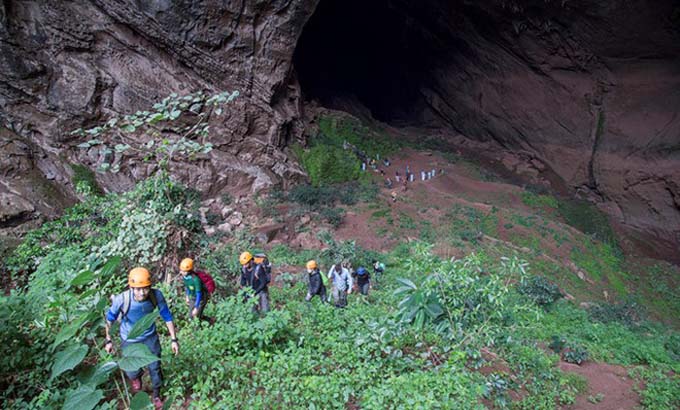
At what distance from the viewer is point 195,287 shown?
425 centimetres

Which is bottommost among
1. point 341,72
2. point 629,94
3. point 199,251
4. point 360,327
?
point 360,327

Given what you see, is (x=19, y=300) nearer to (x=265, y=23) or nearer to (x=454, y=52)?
(x=265, y=23)

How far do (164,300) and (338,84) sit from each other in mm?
21379

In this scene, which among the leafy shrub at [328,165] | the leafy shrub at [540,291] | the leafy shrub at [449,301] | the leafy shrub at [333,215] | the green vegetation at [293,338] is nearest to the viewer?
the green vegetation at [293,338]

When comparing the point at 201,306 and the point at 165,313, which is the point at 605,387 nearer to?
the point at 201,306

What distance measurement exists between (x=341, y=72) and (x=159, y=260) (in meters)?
21.7

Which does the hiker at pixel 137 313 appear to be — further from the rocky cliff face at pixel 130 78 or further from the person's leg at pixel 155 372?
the rocky cliff face at pixel 130 78

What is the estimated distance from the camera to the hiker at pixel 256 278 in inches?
208

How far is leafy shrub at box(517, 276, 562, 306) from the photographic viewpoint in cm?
835

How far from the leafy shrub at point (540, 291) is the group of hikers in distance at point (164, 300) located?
13.0 ft

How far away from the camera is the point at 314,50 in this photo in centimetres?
2148

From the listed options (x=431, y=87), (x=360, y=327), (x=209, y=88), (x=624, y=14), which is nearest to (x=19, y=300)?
(x=360, y=327)

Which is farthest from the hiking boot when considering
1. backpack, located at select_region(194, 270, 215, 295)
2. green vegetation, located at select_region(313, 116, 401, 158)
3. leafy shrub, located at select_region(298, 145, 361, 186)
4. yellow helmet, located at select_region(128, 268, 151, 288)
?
green vegetation, located at select_region(313, 116, 401, 158)

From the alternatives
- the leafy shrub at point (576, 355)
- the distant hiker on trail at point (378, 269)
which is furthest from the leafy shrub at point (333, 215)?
the leafy shrub at point (576, 355)
